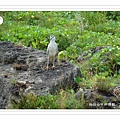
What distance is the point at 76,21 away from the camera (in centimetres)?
989

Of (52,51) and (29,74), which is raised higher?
(52,51)

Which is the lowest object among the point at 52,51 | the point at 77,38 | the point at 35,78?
the point at 35,78

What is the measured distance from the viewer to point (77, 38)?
9.42 m

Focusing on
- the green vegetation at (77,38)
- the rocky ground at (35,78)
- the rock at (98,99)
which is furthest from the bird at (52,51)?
the rock at (98,99)

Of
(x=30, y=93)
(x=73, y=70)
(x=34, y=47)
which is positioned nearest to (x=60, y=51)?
(x=34, y=47)

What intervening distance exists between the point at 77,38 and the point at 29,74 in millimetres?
2008

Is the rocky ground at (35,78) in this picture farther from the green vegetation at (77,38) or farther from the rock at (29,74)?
the green vegetation at (77,38)

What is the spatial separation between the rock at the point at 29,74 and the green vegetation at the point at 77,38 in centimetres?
17

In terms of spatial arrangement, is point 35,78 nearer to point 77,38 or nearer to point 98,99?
point 98,99

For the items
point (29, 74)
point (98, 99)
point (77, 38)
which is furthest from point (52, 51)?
point (77, 38)

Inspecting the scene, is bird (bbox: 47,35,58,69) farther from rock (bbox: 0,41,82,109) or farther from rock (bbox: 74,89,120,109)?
rock (bbox: 74,89,120,109)
